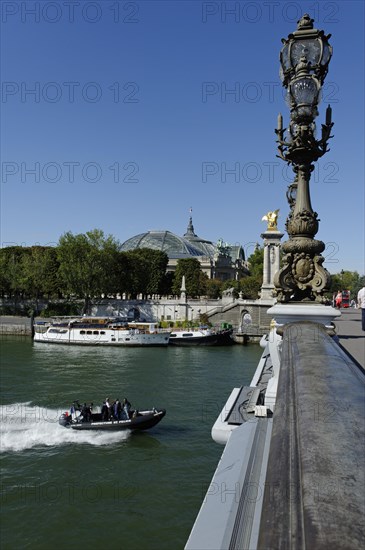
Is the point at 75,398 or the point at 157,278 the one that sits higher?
the point at 157,278

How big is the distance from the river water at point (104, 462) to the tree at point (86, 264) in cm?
3251

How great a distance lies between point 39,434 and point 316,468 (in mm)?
17861

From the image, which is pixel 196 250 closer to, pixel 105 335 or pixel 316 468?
pixel 105 335

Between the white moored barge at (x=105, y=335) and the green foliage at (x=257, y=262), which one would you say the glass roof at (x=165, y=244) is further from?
the white moored barge at (x=105, y=335)

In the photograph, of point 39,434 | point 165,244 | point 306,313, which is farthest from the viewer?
point 165,244

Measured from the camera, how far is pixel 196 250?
5310 inches

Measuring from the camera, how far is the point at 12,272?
210ft

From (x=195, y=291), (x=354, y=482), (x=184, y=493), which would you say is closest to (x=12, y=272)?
(x=195, y=291)

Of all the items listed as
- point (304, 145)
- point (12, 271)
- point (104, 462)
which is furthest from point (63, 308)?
point (304, 145)

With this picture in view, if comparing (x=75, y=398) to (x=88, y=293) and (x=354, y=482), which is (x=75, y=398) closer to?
(x=354, y=482)

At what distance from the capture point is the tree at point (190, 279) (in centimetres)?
7769

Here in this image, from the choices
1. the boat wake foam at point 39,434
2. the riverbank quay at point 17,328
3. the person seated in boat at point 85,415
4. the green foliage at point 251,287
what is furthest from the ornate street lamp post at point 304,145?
the green foliage at point 251,287

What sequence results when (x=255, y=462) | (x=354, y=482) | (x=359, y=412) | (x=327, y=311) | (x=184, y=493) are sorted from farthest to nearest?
(x=184, y=493) → (x=327, y=311) → (x=255, y=462) → (x=359, y=412) → (x=354, y=482)

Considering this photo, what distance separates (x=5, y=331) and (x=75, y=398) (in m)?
→ 36.9
